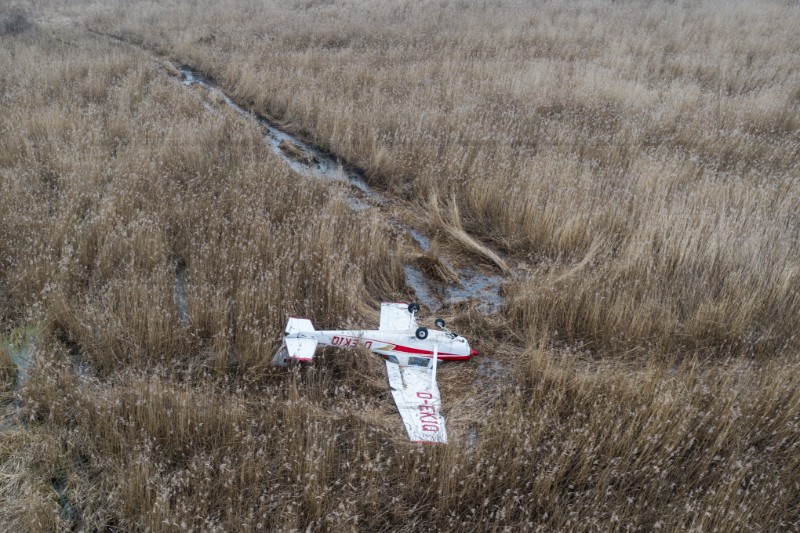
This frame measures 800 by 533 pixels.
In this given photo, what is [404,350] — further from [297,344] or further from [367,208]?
A: [367,208]

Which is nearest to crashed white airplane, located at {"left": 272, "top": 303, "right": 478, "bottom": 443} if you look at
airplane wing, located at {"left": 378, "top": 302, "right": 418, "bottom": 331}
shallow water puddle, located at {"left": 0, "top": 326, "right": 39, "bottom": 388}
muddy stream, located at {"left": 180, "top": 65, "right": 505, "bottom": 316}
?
airplane wing, located at {"left": 378, "top": 302, "right": 418, "bottom": 331}

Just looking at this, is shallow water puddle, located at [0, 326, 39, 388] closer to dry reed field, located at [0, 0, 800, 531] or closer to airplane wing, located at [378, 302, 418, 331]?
dry reed field, located at [0, 0, 800, 531]

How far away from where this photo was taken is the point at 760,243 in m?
5.86

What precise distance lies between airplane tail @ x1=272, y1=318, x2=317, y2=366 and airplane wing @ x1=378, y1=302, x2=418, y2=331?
732 millimetres

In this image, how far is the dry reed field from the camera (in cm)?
341

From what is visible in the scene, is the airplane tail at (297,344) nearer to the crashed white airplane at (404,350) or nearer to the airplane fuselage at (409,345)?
the crashed white airplane at (404,350)

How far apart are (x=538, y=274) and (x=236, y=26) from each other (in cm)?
1724

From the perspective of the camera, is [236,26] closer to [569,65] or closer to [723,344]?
[569,65]

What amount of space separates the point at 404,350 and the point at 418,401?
2.00 ft

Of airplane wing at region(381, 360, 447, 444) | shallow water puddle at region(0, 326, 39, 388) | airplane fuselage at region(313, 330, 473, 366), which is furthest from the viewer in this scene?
airplane fuselage at region(313, 330, 473, 366)

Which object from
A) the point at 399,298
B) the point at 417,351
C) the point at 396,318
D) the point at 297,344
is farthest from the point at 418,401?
the point at 399,298

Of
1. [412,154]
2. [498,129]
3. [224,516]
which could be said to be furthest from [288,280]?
[498,129]

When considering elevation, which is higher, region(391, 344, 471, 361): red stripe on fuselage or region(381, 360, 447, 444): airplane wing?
region(391, 344, 471, 361): red stripe on fuselage

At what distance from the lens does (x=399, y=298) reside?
590cm
